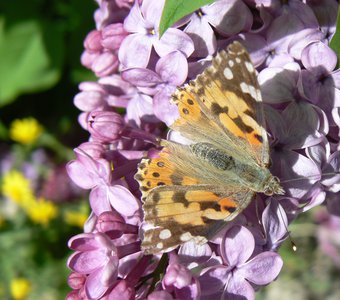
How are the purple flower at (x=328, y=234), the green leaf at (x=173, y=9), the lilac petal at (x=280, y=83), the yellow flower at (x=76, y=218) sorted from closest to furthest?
the green leaf at (x=173, y=9), the lilac petal at (x=280, y=83), the yellow flower at (x=76, y=218), the purple flower at (x=328, y=234)

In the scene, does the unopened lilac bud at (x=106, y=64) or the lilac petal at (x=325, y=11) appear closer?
the lilac petal at (x=325, y=11)

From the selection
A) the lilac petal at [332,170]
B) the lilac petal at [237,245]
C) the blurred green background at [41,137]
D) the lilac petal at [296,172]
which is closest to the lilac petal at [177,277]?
the lilac petal at [237,245]

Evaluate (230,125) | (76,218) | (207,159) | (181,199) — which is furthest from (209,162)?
(76,218)

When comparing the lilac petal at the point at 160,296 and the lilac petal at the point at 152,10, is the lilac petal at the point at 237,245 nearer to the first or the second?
the lilac petal at the point at 160,296

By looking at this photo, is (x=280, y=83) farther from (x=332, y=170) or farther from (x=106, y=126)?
(x=106, y=126)

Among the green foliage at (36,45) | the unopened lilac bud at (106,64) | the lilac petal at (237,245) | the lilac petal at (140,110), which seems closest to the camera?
the lilac petal at (237,245)

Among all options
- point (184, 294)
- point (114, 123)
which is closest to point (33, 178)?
point (114, 123)

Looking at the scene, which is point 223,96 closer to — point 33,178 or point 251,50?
point 251,50
